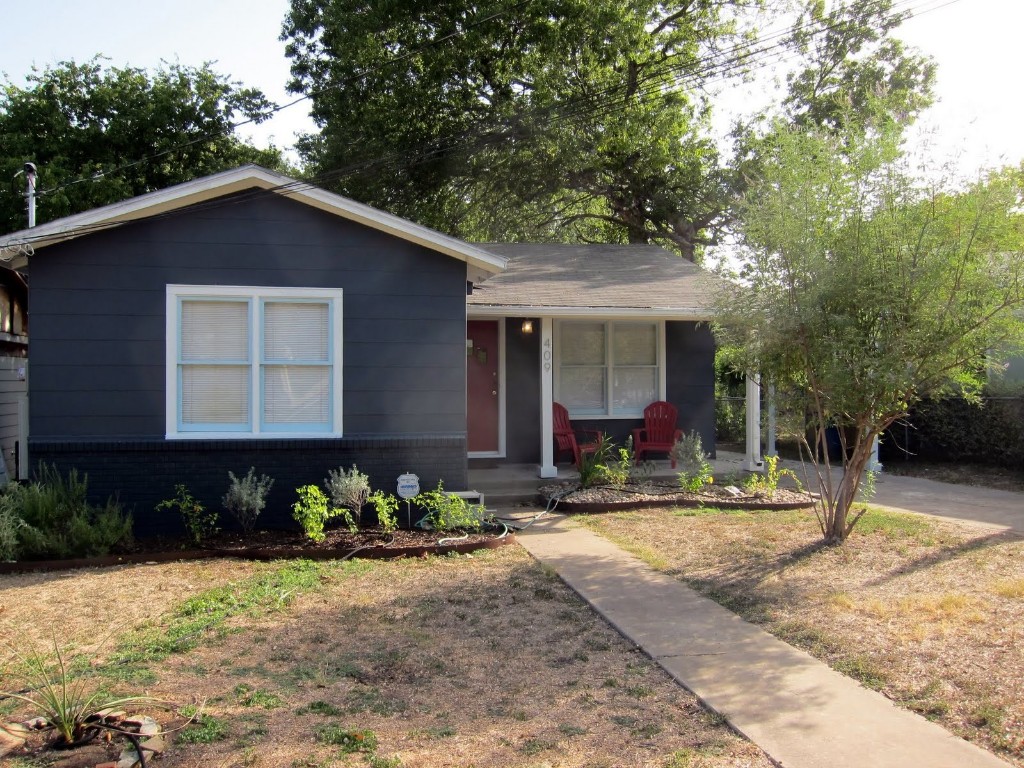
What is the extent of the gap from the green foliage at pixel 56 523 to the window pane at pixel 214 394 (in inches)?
46.0

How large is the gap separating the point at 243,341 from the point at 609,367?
5847mm

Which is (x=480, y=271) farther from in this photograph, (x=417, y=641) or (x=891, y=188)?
(x=417, y=641)

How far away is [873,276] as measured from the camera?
7.01 m

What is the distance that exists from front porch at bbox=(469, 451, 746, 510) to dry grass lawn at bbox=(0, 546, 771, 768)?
3.25 meters

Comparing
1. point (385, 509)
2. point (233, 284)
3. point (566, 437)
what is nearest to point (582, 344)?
point (566, 437)

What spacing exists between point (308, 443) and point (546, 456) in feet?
11.7

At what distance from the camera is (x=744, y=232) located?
25.6ft

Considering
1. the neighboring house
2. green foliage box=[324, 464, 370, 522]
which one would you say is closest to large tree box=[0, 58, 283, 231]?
the neighboring house

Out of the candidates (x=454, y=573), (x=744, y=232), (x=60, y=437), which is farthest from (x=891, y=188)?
(x=60, y=437)

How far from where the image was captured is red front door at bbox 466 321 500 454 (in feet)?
40.1

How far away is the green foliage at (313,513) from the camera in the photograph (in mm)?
8023

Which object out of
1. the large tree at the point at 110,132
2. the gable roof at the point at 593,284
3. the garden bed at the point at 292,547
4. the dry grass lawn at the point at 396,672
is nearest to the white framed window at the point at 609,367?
the gable roof at the point at 593,284

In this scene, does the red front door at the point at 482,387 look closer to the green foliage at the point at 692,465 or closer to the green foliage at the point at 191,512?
the green foliage at the point at 692,465

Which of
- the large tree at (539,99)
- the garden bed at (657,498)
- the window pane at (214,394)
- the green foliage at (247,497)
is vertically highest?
the large tree at (539,99)
